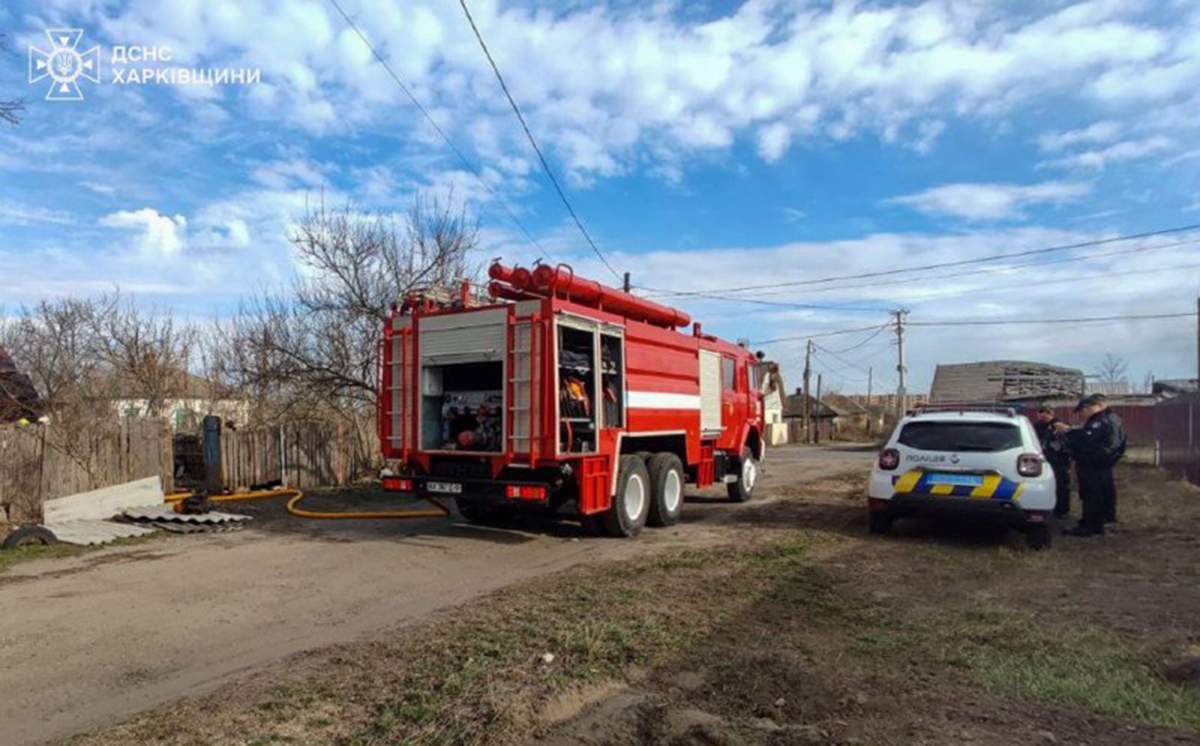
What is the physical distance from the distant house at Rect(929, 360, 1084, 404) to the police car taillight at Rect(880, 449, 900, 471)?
3165 centimetres

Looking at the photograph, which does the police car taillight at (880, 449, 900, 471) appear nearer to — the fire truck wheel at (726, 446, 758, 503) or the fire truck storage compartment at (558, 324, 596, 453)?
the fire truck storage compartment at (558, 324, 596, 453)

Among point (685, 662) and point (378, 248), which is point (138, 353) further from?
point (685, 662)

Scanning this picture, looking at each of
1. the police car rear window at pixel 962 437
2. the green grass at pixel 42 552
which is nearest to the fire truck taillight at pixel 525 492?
the police car rear window at pixel 962 437

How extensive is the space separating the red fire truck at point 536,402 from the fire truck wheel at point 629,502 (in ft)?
0.06

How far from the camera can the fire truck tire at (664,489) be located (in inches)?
439

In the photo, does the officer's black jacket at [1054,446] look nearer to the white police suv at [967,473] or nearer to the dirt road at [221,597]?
the white police suv at [967,473]

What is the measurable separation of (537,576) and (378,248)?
12.4 meters

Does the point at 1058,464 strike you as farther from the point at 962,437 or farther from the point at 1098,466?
the point at 962,437

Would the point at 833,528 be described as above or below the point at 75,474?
below

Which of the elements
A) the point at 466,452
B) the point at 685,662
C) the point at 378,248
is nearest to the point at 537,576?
the point at 466,452

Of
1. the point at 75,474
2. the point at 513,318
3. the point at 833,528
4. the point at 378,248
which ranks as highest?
the point at 378,248

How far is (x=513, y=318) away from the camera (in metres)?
9.33

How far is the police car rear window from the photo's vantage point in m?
9.28

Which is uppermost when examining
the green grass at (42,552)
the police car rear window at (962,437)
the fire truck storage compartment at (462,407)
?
the fire truck storage compartment at (462,407)
